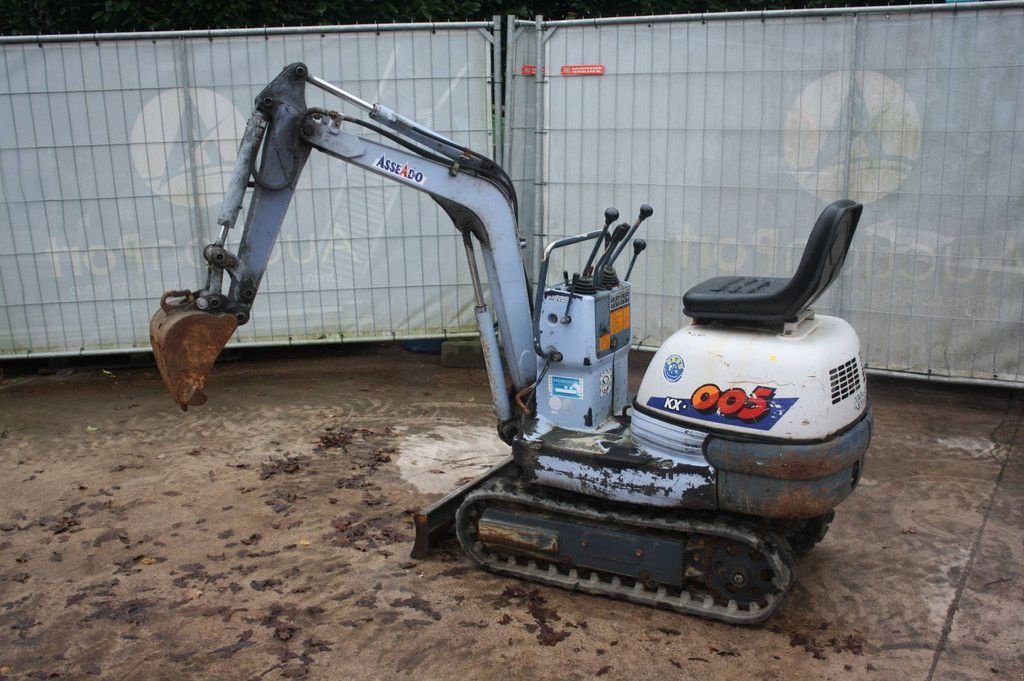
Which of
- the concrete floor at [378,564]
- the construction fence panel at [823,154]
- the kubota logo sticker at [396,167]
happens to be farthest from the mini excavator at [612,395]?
the construction fence panel at [823,154]

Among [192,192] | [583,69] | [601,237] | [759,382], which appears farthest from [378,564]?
[583,69]

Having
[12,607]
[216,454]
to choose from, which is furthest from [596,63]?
[12,607]

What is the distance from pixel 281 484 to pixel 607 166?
3823 mm

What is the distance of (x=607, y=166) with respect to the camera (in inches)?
327

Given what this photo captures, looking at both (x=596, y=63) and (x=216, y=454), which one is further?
(x=596, y=63)

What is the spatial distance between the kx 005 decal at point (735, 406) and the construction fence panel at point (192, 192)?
14.6 ft

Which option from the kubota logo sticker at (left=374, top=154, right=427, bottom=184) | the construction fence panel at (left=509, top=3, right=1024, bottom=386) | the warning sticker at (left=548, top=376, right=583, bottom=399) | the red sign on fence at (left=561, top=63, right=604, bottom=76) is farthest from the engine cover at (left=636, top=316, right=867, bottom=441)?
the red sign on fence at (left=561, top=63, right=604, bottom=76)

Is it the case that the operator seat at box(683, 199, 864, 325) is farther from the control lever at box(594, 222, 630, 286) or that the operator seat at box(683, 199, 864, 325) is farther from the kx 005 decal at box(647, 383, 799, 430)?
the control lever at box(594, 222, 630, 286)

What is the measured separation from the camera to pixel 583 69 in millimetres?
8195

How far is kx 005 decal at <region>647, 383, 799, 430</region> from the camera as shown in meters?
4.46

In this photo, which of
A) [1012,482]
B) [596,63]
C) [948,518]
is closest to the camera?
[948,518]

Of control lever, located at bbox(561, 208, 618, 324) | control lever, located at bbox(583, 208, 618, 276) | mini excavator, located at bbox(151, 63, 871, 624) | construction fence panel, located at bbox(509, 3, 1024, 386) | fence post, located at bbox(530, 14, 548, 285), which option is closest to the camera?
mini excavator, located at bbox(151, 63, 871, 624)

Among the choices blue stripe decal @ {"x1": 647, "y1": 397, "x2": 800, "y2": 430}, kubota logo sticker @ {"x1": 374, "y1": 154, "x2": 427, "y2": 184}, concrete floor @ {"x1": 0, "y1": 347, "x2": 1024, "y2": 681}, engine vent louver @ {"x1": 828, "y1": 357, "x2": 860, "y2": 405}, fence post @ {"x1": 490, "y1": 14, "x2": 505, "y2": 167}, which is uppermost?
fence post @ {"x1": 490, "y1": 14, "x2": 505, "y2": 167}

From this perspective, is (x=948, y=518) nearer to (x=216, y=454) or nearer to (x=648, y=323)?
(x=648, y=323)
